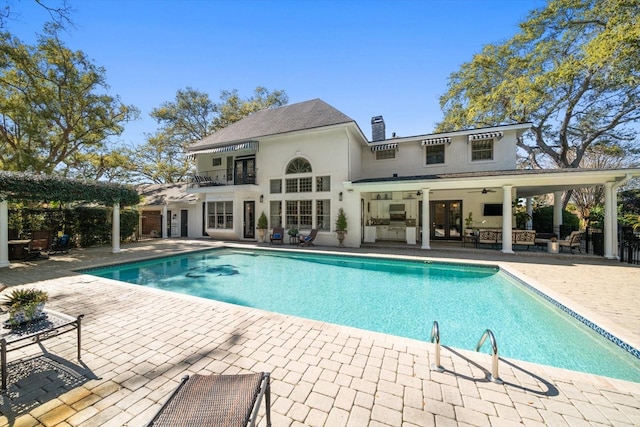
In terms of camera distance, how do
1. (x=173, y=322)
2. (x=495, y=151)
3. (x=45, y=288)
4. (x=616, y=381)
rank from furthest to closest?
(x=495, y=151) < (x=45, y=288) < (x=173, y=322) < (x=616, y=381)

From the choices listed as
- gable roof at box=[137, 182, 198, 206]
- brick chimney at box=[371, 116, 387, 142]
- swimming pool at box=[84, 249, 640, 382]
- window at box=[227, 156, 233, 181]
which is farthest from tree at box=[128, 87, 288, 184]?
swimming pool at box=[84, 249, 640, 382]

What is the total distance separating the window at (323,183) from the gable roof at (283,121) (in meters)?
3.07

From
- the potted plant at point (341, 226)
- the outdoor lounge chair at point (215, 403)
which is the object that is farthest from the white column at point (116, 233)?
the outdoor lounge chair at point (215, 403)

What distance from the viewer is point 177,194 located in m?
21.4

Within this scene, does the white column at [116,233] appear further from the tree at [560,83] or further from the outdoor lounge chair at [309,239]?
the tree at [560,83]

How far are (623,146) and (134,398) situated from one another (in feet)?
105

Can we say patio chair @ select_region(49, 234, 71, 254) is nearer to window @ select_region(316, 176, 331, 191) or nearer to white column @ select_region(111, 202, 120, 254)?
white column @ select_region(111, 202, 120, 254)

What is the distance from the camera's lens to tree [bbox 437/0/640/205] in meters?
13.7

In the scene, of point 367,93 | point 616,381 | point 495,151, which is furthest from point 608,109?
point 616,381

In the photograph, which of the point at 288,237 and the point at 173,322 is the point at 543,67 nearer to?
the point at 288,237

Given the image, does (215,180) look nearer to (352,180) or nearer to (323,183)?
(323,183)

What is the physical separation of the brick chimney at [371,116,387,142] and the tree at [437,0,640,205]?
9.30 metres

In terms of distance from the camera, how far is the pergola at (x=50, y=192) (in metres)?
9.60

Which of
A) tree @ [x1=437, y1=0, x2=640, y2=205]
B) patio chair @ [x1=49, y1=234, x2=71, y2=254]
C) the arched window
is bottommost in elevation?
patio chair @ [x1=49, y1=234, x2=71, y2=254]
